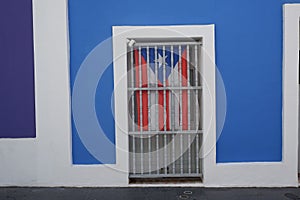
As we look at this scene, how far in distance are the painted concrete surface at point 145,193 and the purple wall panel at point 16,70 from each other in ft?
2.96

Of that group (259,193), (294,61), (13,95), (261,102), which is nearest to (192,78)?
(261,102)

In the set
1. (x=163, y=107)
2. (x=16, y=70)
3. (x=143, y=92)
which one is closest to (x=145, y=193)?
(x=163, y=107)

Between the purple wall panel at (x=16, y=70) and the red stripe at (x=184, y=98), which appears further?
the red stripe at (x=184, y=98)

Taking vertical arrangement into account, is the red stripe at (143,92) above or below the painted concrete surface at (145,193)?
above

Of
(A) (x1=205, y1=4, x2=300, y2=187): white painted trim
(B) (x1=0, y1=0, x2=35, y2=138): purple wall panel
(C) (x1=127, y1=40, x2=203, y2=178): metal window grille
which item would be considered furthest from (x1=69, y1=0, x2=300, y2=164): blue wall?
(B) (x1=0, y1=0, x2=35, y2=138): purple wall panel

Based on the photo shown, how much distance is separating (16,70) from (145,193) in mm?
2727

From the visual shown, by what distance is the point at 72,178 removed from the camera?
592 cm

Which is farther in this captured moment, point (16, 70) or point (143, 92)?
point (143, 92)

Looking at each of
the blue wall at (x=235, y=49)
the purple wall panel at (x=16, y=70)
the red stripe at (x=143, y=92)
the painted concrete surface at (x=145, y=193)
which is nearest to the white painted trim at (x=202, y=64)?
the blue wall at (x=235, y=49)

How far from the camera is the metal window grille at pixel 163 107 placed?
19.7 feet

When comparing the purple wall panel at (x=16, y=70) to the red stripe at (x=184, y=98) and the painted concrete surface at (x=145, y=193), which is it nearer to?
the painted concrete surface at (x=145, y=193)

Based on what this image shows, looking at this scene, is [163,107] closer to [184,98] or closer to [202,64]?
[184,98]

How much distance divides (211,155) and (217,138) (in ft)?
0.91

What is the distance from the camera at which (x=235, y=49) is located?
5.81 m
